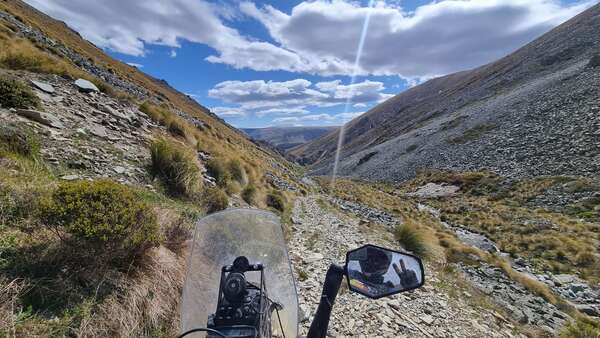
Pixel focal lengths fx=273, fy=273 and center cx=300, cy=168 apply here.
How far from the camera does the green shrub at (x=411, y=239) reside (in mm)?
9746

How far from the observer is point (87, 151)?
7465mm

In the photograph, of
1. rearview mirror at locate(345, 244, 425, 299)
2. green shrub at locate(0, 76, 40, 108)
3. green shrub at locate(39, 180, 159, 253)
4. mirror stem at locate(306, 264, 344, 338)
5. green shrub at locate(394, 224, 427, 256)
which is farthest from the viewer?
green shrub at locate(394, 224, 427, 256)

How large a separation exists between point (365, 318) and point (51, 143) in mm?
8424

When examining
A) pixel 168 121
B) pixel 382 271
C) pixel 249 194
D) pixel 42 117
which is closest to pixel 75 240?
pixel 382 271

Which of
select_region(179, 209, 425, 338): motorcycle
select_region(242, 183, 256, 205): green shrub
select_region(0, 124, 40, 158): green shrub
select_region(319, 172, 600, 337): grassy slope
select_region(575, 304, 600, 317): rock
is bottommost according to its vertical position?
select_region(575, 304, 600, 317): rock

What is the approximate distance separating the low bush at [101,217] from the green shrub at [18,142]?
11.2ft

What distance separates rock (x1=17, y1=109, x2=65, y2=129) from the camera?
7.27 meters

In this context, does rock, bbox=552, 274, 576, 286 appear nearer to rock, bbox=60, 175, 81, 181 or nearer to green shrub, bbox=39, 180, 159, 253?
green shrub, bbox=39, 180, 159, 253

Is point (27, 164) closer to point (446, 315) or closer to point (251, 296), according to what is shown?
point (251, 296)

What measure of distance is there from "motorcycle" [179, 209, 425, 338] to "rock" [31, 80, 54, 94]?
1055 centimetres

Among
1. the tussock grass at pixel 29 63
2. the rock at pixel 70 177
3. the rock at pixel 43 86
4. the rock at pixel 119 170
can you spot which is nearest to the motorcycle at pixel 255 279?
the rock at pixel 70 177

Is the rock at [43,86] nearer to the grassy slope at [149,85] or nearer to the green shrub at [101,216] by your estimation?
the grassy slope at [149,85]

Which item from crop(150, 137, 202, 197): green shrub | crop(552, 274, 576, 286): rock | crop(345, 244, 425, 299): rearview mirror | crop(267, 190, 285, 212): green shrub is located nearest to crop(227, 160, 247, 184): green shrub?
crop(267, 190, 285, 212): green shrub

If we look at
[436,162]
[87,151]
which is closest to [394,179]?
[436,162]
